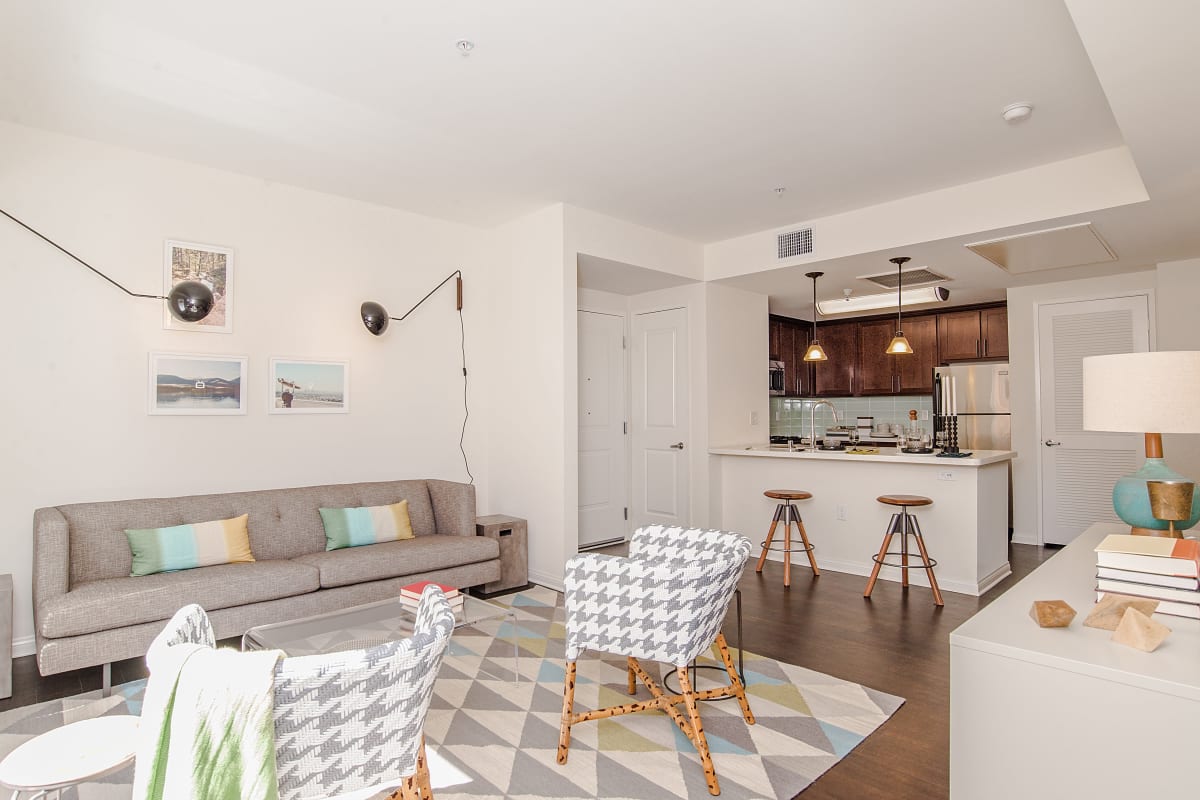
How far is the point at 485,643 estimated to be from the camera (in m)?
3.54

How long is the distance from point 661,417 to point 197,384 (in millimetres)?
3626

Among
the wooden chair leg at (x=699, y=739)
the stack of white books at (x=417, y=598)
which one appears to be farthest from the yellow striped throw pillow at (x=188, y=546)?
the wooden chair leg at (x=699, y=739)

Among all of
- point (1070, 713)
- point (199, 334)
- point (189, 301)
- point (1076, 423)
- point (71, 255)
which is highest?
point (71, 255)

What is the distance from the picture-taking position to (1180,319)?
16.7 ft

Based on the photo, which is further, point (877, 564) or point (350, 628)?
Result: point (877, 564)

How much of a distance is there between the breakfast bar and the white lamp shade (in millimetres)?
2701

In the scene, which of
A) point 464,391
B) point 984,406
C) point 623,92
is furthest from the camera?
point 984,406

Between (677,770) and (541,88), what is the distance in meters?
2.83

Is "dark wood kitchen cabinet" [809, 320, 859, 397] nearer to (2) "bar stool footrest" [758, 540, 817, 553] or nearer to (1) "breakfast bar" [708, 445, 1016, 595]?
(1) "breakfast bar" [708, 445, 1016, 595]

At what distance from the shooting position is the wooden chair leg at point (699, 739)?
85.0 inches

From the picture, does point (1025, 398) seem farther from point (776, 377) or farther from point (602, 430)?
point (602, 430)

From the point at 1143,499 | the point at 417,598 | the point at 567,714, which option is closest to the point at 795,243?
the point at 1143,499

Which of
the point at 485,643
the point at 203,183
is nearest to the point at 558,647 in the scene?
the point at 485,643

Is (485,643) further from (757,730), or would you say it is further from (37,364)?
(37,364)
